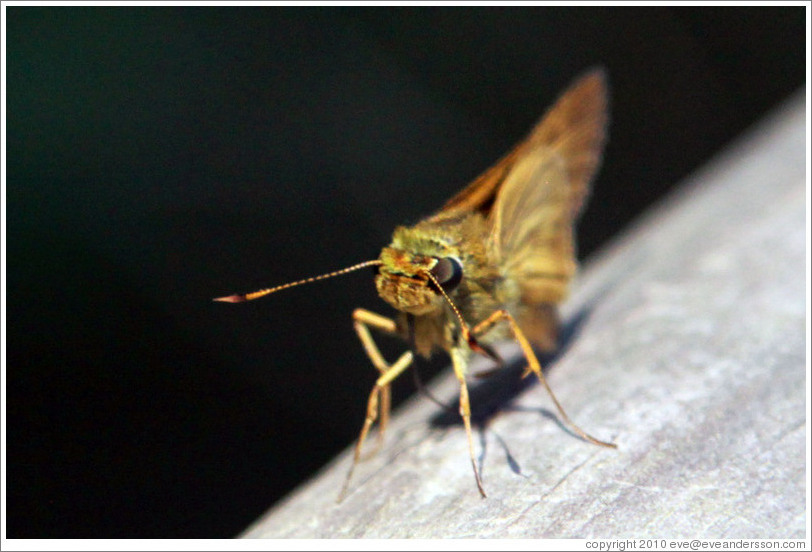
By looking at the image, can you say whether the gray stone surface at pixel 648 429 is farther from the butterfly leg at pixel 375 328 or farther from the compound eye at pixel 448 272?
the compound eye at pixel 448 272

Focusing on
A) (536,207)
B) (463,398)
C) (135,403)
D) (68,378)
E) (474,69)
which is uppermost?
(474,69)

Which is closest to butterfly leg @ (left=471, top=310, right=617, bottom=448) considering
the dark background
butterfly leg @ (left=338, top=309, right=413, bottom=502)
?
butterfly leg @ (left=338, top=309, right=413, bottom=502)

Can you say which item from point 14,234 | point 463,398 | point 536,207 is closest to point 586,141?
point 536,207

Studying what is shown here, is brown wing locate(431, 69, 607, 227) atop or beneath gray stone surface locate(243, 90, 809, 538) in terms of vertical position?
atop

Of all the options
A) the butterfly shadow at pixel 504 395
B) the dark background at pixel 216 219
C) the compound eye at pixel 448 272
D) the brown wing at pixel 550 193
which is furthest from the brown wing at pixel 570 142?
the dark background at pixel 216 219

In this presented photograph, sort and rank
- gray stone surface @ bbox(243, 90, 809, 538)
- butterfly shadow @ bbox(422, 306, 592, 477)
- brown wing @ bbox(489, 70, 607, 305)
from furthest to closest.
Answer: brown wing @ bbox(489, 70, 607, 305) < butterfly shadow @ bbox(422, 306, 592, 477) < gray stone surface @ bbox(243, 90, 809, 538)

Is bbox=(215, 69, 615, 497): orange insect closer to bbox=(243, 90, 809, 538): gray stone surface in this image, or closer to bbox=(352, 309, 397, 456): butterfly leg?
bbox=(352, 309, 397, 456): butterfly leg

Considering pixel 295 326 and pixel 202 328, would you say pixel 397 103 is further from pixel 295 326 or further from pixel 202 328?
pixel 202 328
